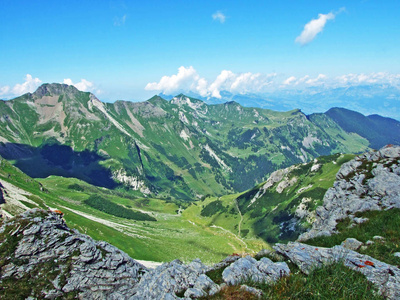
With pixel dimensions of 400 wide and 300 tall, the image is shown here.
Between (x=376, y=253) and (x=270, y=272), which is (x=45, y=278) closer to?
(x=270, y=272)

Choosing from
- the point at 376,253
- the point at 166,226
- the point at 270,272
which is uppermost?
the point at 376,253

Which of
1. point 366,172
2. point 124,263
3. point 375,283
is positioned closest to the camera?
point 375,283

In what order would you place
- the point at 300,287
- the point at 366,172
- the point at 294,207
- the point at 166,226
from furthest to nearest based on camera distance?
the point at 166,226 → the point at 294,207 → the point at 366,172 → the point at 300,287

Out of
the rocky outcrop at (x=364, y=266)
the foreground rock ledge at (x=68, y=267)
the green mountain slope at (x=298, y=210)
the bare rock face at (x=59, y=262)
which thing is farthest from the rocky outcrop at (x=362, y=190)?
the green mountain slope at (x=298, y=210)

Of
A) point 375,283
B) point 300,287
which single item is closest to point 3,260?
point 300,287

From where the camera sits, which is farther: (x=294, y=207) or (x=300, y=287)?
(x=294, y=207)

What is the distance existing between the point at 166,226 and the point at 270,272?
184 meters

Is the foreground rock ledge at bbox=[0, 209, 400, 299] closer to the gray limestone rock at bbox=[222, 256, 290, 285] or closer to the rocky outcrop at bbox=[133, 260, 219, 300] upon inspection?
the rocky outcrop at bbox=[133, 260, 219, 300]

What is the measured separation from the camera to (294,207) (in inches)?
6983

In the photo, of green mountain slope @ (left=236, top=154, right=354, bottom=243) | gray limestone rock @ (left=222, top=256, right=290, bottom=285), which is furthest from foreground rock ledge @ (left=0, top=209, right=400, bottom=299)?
green mountain slope @ (left=236, top=154, right=354, bottom=243)

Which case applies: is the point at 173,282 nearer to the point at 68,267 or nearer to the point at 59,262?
the point at 68,267

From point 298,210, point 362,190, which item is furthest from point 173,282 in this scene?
point 298,210

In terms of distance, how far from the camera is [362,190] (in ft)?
150

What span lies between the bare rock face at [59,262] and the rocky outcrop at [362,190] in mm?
29170
